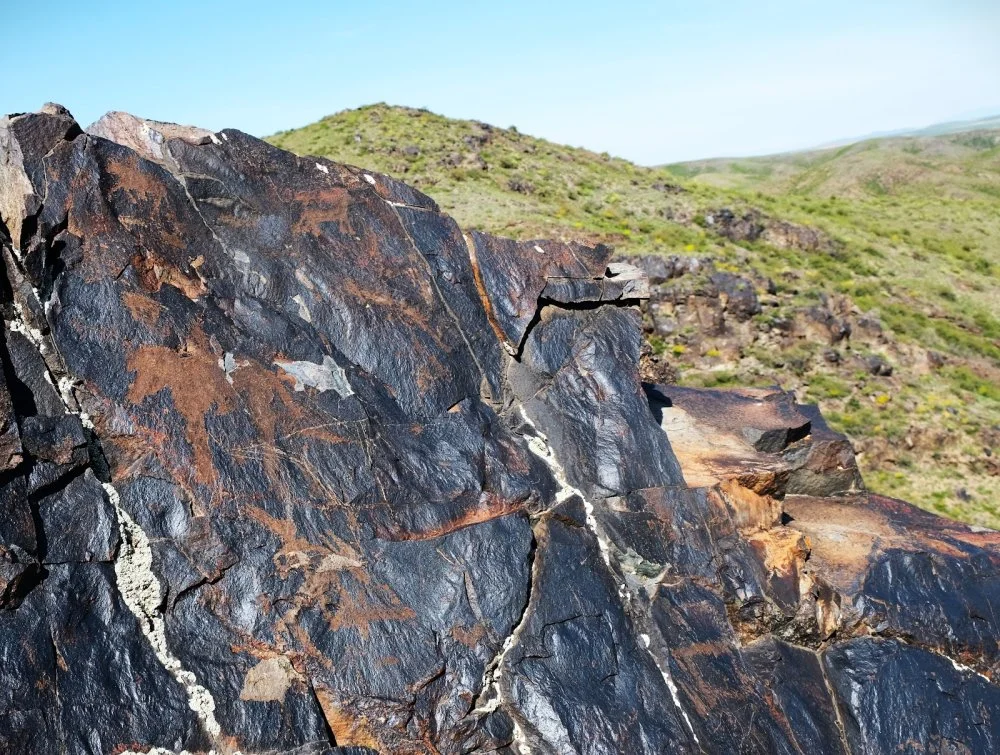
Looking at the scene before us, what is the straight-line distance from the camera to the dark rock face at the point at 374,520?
697 centimetres

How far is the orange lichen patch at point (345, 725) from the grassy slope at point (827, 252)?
8.87 meters

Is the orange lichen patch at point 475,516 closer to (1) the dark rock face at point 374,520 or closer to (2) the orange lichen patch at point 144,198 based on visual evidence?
(1) the dark rock face at point 374,520

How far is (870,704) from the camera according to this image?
9.15m

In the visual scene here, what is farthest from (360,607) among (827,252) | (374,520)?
(827,252)

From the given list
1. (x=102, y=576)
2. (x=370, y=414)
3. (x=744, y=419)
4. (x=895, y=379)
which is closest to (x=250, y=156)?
(x=370, y=414)

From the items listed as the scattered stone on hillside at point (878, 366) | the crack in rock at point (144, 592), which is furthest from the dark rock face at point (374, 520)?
the scattered stone on hillside at point (878, 366)

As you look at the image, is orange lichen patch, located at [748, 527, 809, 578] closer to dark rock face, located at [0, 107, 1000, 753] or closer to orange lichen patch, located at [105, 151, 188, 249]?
dark rock face, located at [0, 107, 1000, 753]

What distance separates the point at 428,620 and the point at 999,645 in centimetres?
799

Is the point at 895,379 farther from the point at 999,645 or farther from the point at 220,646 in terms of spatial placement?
the point at 220,646

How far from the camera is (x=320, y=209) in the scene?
35.6 feet

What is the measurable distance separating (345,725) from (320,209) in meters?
6.97

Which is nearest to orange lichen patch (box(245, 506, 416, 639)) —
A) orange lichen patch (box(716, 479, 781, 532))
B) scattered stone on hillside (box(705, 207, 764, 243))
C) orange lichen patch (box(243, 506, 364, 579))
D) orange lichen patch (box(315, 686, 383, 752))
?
orange lichen patch (box(243, 506, 364, 579))

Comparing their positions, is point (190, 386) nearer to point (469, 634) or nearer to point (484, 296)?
point (469, 634)

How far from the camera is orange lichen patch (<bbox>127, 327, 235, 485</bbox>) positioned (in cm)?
792
